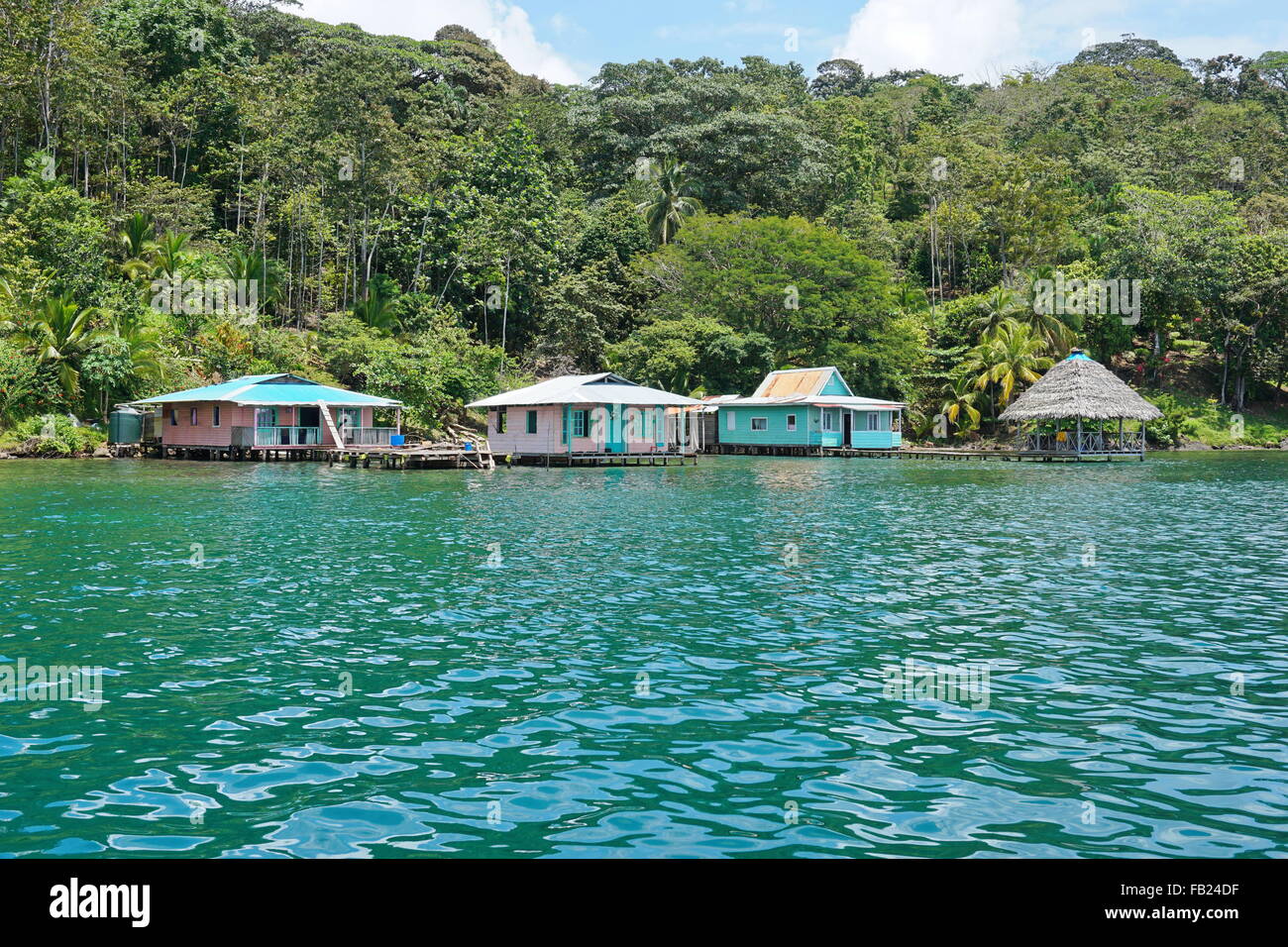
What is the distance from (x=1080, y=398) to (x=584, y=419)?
23.5 m

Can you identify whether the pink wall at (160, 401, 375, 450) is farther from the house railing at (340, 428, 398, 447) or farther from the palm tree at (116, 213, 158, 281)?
the palm tree at (116, 213, 158, 281)

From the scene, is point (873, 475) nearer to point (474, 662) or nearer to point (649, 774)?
point (474, 662)

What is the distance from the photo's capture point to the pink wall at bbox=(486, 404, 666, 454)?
45188 millimetres

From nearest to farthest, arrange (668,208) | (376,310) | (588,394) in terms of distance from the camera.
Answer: (588,394)
(376,310)
(668,208)

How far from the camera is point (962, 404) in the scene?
6094 centimetres

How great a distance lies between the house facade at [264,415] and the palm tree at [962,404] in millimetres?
33348

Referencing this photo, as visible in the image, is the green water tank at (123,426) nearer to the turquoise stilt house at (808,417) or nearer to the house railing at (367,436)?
the house railing at (367,436)

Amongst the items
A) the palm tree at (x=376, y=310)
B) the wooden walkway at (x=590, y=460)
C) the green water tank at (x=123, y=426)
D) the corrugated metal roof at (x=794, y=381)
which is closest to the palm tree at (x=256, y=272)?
the palm tree at (x=376, y=310)

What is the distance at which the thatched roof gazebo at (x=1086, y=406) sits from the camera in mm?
47031

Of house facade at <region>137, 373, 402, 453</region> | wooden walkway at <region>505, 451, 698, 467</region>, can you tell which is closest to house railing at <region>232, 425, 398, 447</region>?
house facade at <region>137, 373, 402, 453</region>

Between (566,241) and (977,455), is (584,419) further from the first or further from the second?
(566,241)

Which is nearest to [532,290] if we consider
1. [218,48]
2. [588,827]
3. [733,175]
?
[733,175]

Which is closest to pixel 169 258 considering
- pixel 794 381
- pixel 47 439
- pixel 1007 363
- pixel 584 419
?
pixel 47 439

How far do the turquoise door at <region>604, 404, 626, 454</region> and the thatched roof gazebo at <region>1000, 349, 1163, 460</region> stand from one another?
18.6 m
